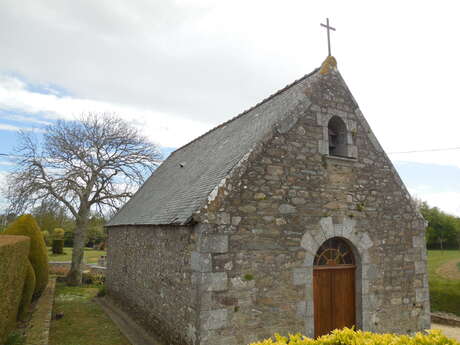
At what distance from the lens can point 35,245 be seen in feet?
41.3

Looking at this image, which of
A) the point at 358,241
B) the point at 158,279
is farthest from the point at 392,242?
the point at 158,279

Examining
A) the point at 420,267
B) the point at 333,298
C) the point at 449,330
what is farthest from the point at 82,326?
the point at 449,330

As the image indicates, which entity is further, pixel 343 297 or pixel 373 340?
pixel 343 297

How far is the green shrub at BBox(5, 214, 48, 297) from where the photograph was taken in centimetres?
1210

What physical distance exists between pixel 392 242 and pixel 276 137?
407cm

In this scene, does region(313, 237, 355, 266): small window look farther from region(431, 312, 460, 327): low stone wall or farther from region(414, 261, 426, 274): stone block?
region(431, 312, 460, 327): low stone wall

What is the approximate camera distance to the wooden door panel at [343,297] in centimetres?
780

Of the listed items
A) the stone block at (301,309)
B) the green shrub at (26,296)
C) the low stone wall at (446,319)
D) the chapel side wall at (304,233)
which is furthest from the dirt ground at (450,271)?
the green shrub at (26,296)

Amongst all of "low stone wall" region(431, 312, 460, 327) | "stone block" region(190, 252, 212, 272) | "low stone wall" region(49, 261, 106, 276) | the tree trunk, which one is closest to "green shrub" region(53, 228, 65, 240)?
"low stone wall" region(49, 261, 106, 276)

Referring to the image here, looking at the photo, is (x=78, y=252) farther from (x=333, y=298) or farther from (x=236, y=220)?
(x=333, y=298)

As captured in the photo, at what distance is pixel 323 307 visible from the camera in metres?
7.61

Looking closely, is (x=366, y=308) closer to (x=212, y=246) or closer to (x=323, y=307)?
(x=323, y=307)

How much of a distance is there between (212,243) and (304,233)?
7.12 ft

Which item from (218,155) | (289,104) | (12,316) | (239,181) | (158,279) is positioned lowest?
(12,316)
